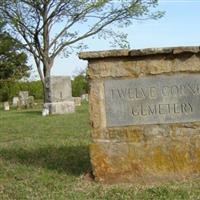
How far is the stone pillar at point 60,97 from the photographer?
2308cm

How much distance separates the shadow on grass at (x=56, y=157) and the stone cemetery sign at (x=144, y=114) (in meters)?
0.82

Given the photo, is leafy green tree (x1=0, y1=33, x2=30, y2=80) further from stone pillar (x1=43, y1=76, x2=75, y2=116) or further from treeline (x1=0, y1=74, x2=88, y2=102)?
stone pillar (x1=43, y1=76, x2=75, y2=116)

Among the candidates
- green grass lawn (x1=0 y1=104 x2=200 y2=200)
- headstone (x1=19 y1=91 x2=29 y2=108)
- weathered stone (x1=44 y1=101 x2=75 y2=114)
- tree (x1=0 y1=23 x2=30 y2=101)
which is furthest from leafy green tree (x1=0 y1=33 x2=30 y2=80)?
green grass lawn (x1=0 y1=104 x2=200 y2=200)

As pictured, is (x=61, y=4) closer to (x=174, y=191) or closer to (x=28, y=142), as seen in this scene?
(x=28, y=142)

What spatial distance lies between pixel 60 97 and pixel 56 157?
1604 centimetres

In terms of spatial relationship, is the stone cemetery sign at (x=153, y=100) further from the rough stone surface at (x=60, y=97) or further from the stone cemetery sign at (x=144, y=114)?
the rough stone surface at (x=60, y=97)

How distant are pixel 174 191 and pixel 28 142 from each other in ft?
17.7

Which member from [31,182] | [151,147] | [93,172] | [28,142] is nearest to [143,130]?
[151,147]

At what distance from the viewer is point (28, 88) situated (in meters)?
47.7

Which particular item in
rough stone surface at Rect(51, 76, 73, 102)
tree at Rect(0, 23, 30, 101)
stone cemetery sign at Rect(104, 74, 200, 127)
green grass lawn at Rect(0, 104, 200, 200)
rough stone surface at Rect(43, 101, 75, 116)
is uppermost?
tree at Rect(0, 23, 30, 101)

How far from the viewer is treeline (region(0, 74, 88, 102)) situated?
47.3 m

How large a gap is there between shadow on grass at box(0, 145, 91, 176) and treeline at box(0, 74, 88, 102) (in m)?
38.1

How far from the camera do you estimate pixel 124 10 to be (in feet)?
102

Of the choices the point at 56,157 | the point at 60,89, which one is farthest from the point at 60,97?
the point at 56,157
